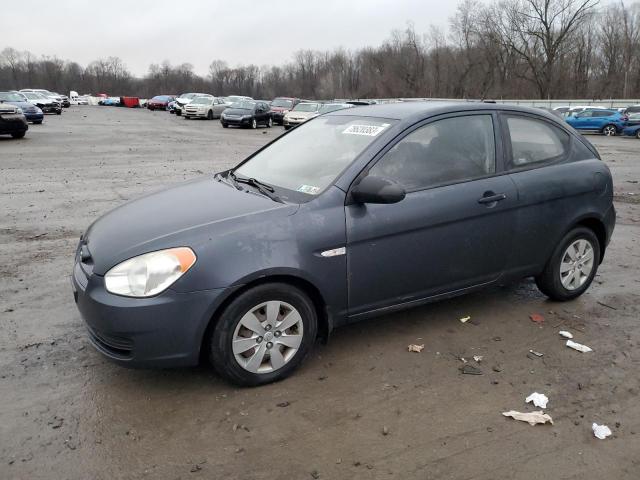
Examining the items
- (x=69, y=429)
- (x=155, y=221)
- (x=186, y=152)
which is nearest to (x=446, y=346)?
(x=155, y=221)

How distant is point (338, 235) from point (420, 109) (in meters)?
1.33

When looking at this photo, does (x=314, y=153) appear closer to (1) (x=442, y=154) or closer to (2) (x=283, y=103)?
(1) (x=442, y=154)

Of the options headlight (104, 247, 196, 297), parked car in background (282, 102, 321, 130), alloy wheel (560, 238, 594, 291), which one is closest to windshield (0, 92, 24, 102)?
parked car in background (282, 102, 321, 130)

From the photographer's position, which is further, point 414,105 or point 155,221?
point 414,105

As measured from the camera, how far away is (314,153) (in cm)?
427

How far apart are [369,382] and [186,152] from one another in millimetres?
15350

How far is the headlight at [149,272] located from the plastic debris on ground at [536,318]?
2881 millimetres

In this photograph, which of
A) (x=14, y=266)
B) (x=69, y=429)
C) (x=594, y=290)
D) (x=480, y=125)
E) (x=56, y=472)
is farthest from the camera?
(x=14, y=266)

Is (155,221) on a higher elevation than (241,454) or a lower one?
higher

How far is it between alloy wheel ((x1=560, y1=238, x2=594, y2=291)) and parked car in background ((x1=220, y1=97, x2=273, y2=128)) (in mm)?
29306

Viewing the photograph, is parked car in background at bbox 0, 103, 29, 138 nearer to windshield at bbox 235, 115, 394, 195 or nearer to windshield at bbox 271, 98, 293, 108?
windshield at bbox 235, 115, 394, 195

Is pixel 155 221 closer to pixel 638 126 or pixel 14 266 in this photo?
pixel 14 266

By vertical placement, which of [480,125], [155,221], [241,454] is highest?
[480,125]

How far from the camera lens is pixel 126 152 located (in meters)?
17.4
